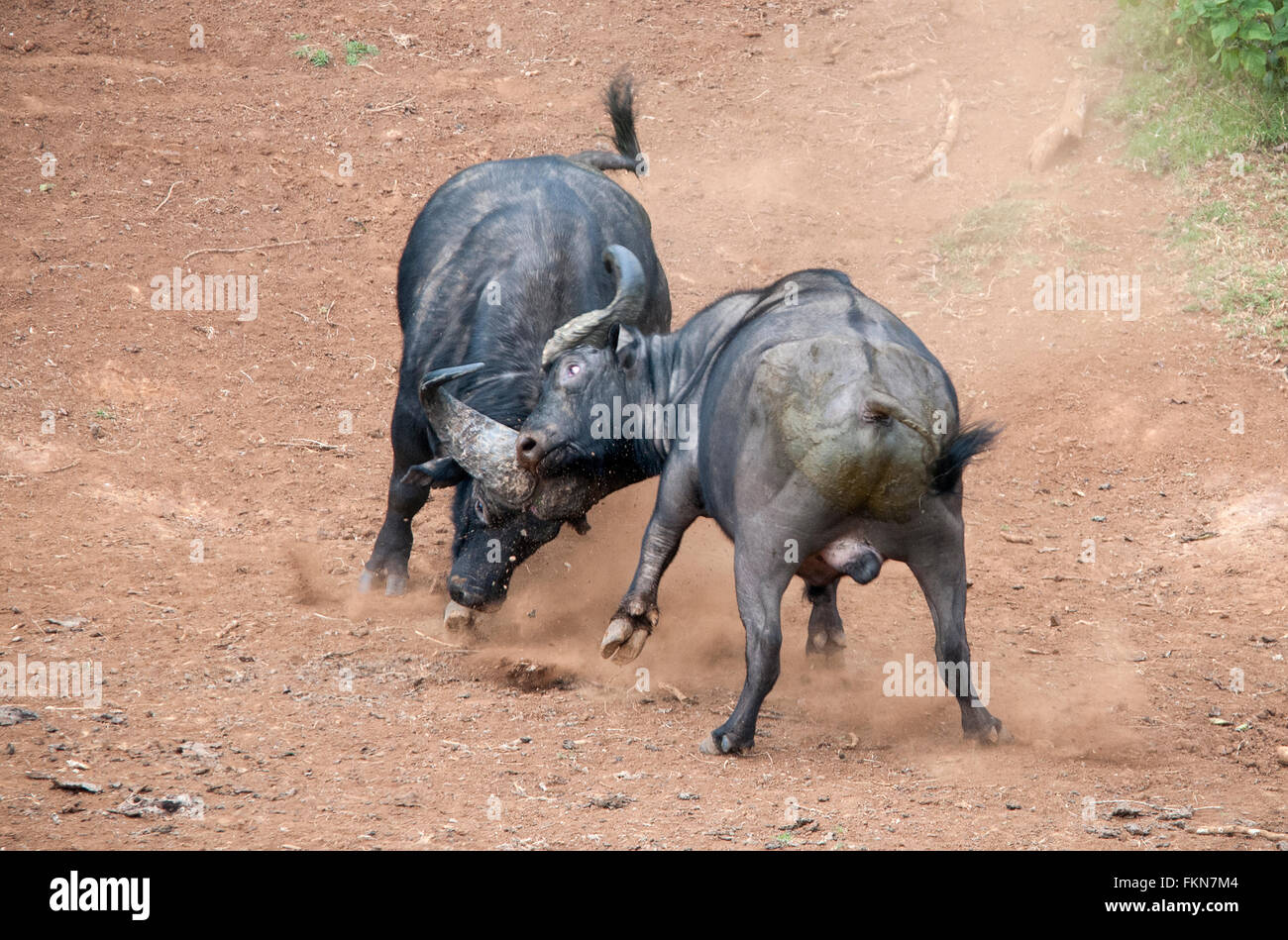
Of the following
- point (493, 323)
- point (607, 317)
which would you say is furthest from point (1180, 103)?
point (493, 323)

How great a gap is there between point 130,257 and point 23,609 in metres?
4.88

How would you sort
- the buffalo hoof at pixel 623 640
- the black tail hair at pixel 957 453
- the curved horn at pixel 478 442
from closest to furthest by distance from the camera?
the black tail hair at pixel 957 453 → the buffalo hoof at pixel 623 640 → the curved horn at pixel 478 442

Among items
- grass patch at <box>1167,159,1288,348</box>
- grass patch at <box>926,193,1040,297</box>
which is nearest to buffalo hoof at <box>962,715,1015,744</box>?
grass patch at <box>1167,159,1288,348</box>

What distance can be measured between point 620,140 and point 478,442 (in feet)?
13.4

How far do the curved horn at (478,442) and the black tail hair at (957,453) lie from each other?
7.58 ft

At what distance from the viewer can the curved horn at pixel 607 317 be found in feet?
22.9

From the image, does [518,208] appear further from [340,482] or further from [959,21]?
[959,21]

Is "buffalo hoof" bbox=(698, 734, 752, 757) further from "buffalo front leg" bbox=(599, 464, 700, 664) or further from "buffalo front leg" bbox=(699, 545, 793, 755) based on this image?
"buffalo front leg" bbox=(599, 464, 700, 664)

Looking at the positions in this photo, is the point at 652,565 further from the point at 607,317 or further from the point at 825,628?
the point at 607,317

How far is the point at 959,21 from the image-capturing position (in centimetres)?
1435

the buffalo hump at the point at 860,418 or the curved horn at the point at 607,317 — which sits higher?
the curved horn at the point at 607,317

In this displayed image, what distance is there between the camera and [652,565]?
6.48 metres

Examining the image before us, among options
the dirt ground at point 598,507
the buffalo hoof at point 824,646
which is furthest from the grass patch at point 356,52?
the buffalo hoof at point 824,646

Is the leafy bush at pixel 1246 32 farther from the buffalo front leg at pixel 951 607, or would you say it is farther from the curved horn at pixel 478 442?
the curved horn at pixel 478 442
